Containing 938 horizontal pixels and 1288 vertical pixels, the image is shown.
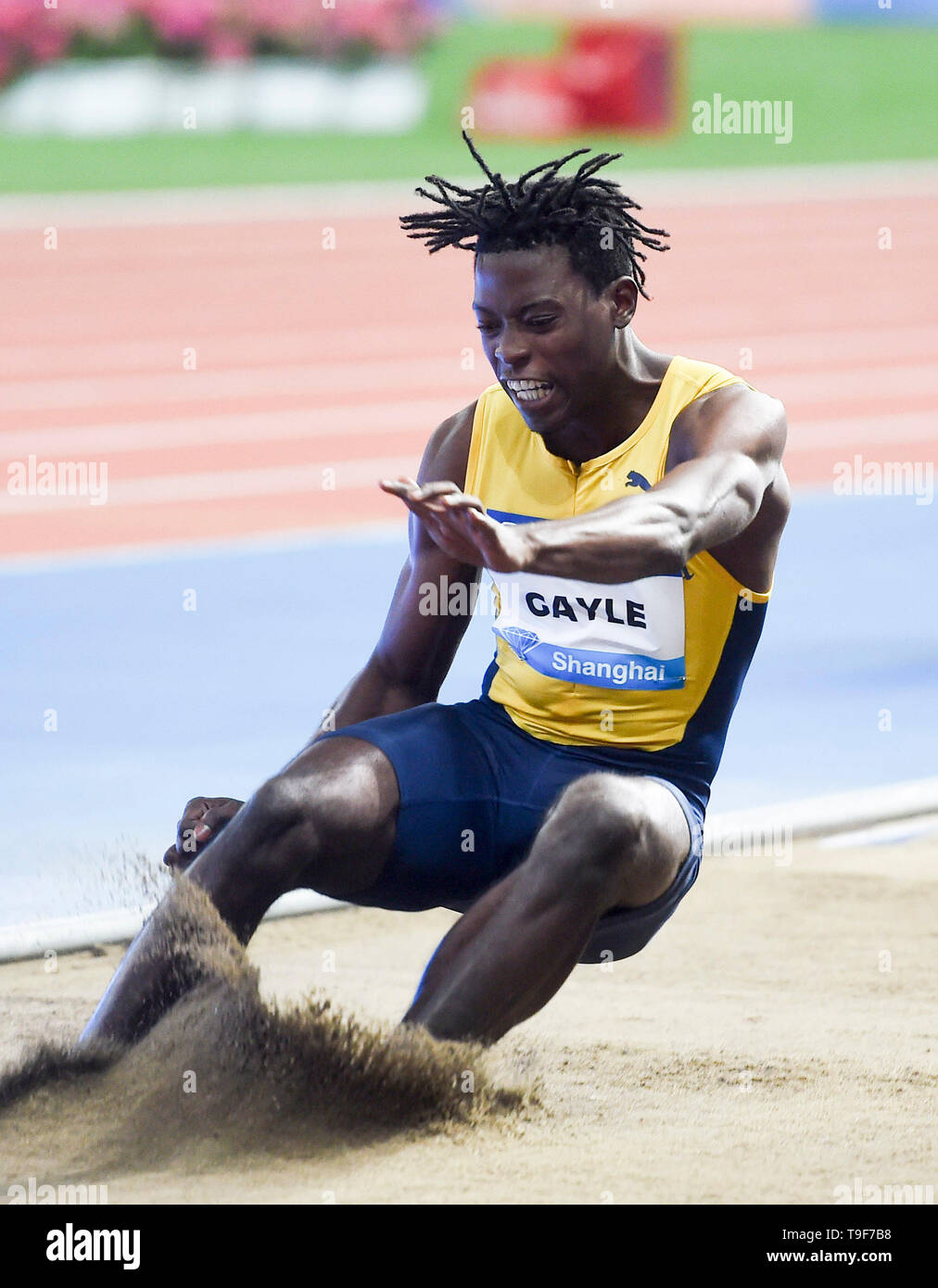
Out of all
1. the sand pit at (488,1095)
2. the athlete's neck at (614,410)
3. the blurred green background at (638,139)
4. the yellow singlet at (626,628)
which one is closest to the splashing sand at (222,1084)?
the sand pit at (488,1095)

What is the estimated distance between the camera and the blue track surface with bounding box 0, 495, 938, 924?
5.64 m

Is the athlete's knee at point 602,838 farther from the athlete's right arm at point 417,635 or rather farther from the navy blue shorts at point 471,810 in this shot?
the athlete's right arm at point 417,635

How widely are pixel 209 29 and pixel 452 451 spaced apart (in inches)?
968

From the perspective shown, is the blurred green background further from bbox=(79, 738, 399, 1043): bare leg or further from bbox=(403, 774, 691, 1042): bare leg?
bbox=(403, 774, 691, 1042): bare leg

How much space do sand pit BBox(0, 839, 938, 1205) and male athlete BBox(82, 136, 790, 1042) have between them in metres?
0.13

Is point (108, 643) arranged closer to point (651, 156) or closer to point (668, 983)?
point (668, 983)

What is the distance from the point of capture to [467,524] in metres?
2.75

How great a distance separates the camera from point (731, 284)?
18.1 m

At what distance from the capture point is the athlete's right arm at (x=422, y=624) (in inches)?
146

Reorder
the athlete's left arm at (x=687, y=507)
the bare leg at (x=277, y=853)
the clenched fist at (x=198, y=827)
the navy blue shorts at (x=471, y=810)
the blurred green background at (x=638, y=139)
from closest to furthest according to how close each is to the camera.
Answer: the athlete's left arm at (x=687, y=507) → the bare leg at (x=277, y=853) → the navy blue shorts at (x=471, y=810) → the clenched fist at (x=198, y=827) → the blurred green background at (x=638, y=139)

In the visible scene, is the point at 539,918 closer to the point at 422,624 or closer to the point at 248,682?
the point at 422,624

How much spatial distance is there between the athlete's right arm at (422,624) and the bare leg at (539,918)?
63 centimetres

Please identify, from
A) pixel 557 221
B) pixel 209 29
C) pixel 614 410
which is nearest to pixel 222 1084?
pixel 614 410
